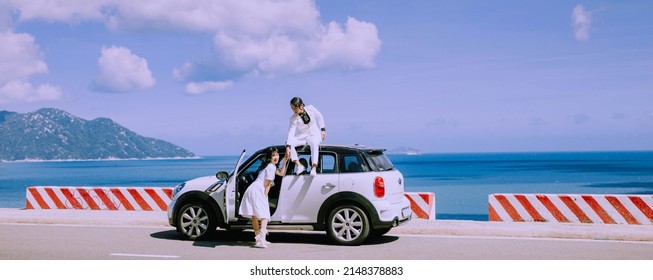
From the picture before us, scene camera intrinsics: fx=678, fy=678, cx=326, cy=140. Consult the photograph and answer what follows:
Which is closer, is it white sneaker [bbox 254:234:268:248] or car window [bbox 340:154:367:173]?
white sneaker [bbox 254:234:268:248]

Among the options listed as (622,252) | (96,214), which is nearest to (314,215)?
(622,252)

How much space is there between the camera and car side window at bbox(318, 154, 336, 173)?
11.0 m

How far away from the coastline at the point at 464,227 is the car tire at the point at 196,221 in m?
2.40

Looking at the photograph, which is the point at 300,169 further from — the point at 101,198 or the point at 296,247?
the point at 101,198

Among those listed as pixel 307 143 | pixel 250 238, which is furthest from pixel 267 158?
pixel 250 238

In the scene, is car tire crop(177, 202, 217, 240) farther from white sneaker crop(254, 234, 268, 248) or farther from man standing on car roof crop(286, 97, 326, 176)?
man standing on car roof crop(286, 97, 326, 176)

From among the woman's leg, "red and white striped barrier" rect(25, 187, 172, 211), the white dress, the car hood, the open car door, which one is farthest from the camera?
"red and white striped barrier" rect(25, 187, 172, 211)

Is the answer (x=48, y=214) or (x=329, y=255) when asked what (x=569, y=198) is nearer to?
(x=329, y=255)

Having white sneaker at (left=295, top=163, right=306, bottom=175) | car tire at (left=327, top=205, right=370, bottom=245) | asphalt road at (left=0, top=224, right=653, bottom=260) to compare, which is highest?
Answer: white sneaker at (left=295, top=163, right=306, bottom=175)

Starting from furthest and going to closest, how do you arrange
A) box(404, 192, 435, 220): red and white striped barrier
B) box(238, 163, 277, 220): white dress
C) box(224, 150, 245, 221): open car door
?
box(404, 192, 435, 220): red and white striped barrier, box(224, 150, 245, 221): open car door, box(238, 163, 277, 220): white dress

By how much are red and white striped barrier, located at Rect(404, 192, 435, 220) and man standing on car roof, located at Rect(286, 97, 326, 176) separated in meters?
3.99

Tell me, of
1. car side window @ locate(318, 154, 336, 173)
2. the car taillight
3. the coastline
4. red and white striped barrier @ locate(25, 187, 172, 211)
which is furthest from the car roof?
red and white striped barrier @ locate(25, 187, 172, 211)

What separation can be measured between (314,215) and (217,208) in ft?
5.49

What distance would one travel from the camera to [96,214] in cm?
1559
